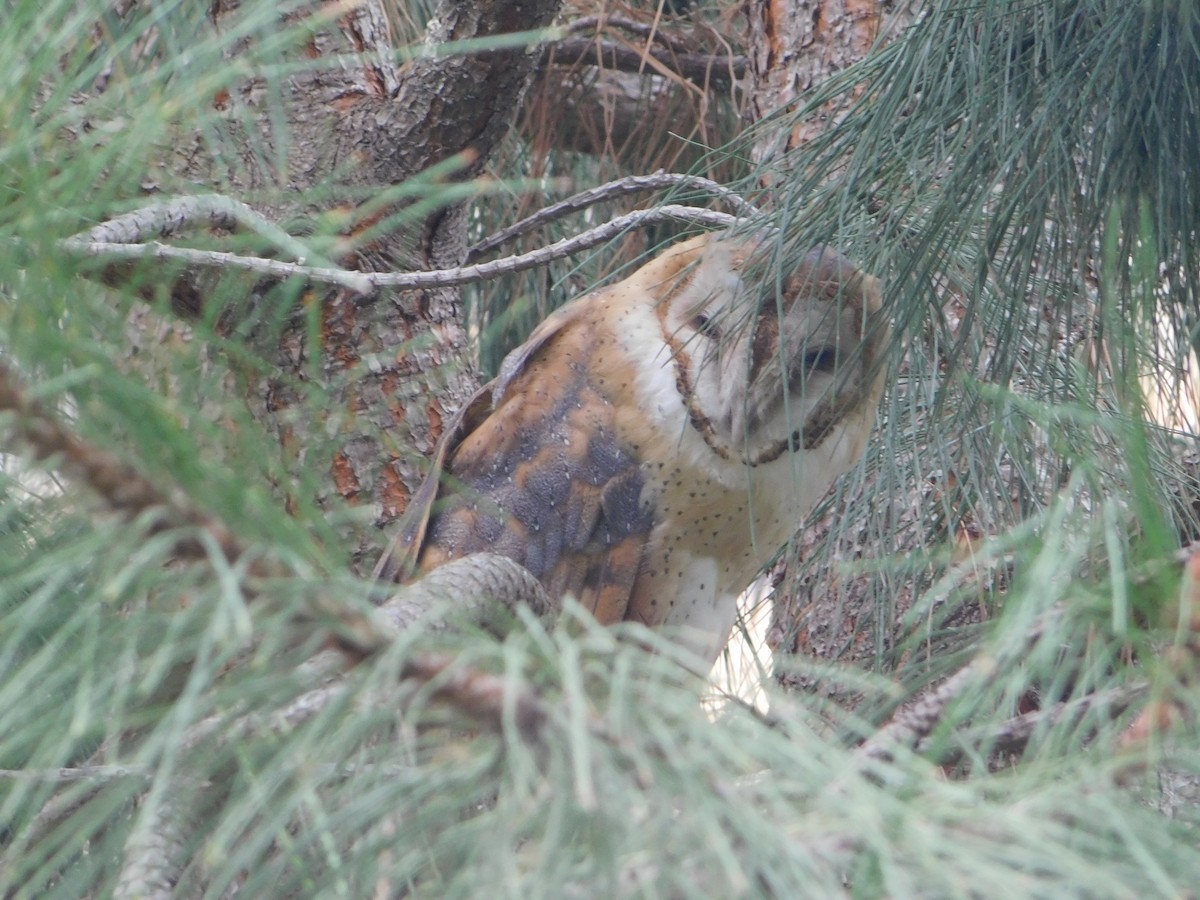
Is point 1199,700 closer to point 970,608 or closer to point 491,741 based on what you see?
point 491,741

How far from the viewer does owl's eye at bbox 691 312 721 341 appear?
64.4 inches

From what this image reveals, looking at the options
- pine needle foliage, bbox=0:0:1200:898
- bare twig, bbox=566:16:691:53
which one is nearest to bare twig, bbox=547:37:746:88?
→ bare twig, bbox=566:16:691:53

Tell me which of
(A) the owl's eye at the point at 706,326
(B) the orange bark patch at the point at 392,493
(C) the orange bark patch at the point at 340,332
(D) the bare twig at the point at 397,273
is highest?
(C) the orange bark patch at the point at 340,332

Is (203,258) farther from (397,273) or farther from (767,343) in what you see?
(767,343)

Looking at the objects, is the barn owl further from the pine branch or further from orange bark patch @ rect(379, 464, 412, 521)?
the pine branch

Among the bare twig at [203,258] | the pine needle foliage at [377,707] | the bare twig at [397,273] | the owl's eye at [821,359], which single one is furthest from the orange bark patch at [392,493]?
the pine needle foliage at [377,707]

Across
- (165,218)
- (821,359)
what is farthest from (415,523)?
(165,218)

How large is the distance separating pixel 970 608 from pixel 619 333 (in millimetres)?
648

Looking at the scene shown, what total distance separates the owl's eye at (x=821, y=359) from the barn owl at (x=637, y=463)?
0.07 meters

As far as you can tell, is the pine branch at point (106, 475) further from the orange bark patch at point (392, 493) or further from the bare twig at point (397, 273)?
the orange bark patch at point (392, 493)

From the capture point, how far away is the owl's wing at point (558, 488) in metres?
1.83

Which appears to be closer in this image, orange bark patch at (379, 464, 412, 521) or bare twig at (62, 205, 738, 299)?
bare twig at (62, 205, 738, 299)

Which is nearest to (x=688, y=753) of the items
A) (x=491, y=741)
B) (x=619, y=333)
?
(x=491, y=741)

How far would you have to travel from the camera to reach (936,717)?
63 cm
